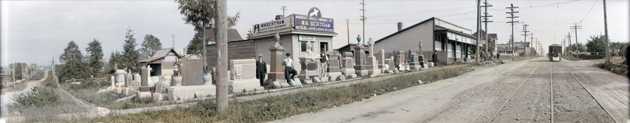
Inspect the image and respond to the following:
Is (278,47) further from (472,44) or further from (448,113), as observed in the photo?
(472,44)

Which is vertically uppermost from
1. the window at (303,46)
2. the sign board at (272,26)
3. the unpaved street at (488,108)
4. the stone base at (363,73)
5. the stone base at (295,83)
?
the sign board at (272,26)

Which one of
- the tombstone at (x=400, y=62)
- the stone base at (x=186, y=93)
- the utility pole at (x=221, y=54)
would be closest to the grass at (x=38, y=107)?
the stone base at (x=186, y=93)

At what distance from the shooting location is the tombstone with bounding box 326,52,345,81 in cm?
2616

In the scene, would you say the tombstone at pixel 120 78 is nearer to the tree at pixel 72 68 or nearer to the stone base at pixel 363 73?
the stone base at pixel 363 73

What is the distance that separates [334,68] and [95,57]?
4292cm

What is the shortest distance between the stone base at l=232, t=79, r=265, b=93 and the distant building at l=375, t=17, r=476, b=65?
30637 mm

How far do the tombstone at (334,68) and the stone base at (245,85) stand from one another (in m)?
6.24

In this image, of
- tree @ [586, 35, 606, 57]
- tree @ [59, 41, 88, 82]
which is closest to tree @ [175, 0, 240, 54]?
tree @ [59, 41, 88, 82]

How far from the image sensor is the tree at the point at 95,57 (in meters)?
57.8

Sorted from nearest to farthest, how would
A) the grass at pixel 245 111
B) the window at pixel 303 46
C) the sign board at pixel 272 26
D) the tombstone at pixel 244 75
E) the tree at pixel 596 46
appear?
the grass at pixel 245 111
the tombstone at pixel 244 75
the sign board at pixel 272 26
the window at pixel 303 46
the tree at pixel 596 46

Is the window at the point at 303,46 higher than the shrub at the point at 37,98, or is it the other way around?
the window at the point at 303,46

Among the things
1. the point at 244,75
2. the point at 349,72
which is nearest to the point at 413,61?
the point at 349,72

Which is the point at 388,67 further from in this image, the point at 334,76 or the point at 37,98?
the point at 37,98

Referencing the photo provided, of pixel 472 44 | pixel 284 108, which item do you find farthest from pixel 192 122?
pixel 472 44
